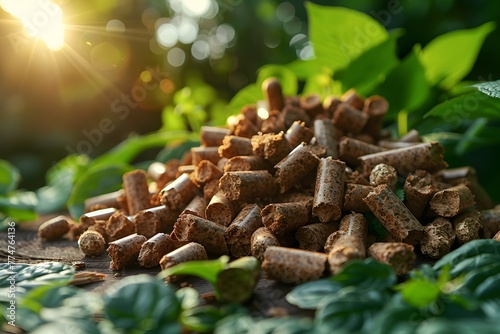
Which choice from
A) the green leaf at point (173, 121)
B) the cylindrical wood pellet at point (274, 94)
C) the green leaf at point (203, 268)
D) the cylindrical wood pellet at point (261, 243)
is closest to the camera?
the green leaf at point (203, 268)

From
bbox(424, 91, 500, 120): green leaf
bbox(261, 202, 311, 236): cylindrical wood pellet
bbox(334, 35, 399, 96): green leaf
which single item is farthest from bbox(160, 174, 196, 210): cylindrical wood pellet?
bbox(334, 35, 399, 96): green leaf

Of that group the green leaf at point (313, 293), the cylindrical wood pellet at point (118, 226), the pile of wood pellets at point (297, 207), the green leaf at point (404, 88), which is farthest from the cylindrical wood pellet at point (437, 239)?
the green leaf at point (404, 88)

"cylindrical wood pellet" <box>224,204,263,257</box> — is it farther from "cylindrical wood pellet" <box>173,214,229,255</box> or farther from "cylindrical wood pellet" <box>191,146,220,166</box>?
"cylindrical wood pellet" <box>191,146,220,166</box>

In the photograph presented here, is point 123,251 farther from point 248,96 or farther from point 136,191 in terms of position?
point 248,96

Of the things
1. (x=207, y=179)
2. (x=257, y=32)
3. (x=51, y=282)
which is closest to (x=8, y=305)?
(x=51, y=282)

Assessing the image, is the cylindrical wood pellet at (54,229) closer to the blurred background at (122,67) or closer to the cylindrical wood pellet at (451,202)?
the cylindrical wood pellet at (451,202)

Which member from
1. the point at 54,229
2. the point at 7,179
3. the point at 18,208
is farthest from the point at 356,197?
the point at 7,179
